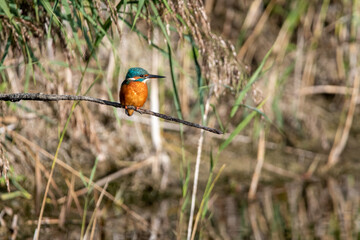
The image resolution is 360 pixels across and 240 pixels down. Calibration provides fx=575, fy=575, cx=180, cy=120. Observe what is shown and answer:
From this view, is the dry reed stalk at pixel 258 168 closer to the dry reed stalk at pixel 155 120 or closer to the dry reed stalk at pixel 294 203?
the dry reed stalk at pixel 294 203

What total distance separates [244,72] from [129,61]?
2.60 metres

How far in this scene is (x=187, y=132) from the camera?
16.6 ft

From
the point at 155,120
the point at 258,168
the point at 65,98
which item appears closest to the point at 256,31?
the point at 155,120

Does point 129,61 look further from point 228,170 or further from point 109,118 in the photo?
point 228,170

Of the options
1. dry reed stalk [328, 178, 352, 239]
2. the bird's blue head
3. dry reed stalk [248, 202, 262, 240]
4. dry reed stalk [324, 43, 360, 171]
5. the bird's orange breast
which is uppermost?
the bird's blue head

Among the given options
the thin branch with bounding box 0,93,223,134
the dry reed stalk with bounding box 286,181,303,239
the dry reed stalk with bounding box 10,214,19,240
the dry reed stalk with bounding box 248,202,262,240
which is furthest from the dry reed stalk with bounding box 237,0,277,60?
the thin branch with bounding box 0,93,223,134

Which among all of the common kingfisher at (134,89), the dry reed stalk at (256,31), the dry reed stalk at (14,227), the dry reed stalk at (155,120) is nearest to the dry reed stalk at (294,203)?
the dry reed stalk at (155,120)

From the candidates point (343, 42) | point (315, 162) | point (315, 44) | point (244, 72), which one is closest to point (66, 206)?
point (244, 72)

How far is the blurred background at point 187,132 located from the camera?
2527 millimetres

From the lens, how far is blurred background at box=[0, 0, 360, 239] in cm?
253

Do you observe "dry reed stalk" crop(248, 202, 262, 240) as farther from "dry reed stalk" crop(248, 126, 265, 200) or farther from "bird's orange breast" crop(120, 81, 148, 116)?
"bird's orange breast" crop(120, 81, 148, 116)

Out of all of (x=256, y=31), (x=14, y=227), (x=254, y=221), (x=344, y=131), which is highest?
(x=256, y=31)

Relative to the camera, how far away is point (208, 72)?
230cm

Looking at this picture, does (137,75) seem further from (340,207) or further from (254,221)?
(340,207)
